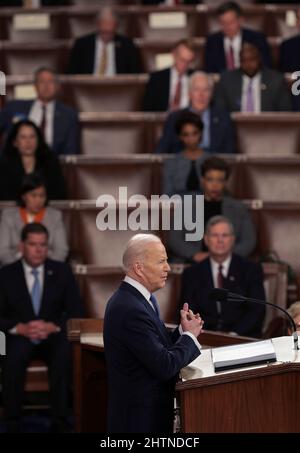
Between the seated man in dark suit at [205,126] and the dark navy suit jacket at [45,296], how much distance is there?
3.97 feet

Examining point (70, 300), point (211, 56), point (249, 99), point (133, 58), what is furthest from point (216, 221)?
point (133, 58)

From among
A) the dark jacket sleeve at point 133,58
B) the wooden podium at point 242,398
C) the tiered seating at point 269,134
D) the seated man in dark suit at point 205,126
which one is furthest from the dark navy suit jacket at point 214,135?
the wooden podium at point 242,398

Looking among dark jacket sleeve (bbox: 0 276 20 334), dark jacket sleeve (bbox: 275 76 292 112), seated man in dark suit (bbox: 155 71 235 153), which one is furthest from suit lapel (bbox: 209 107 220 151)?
dark jacket sleeve (bbox: 0 276 20 334)

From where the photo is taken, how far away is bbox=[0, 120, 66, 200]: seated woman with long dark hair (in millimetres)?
5172

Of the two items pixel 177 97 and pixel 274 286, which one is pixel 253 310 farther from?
pixel 177 97

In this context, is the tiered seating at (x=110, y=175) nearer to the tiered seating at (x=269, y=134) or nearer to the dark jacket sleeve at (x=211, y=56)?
the tiered seating at (x=269, y=134)

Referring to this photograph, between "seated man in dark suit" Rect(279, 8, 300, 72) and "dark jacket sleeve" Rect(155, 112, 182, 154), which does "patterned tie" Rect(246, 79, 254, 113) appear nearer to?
"seated man in dark suit" Rect(279, 8, 300, 72)

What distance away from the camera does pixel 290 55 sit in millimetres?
6148

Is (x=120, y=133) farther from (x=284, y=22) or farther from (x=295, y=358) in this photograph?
(x=295, y=358)

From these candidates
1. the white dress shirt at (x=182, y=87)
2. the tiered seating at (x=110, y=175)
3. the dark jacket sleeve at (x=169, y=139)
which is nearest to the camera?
the tiered seating at (x=110, y=175)

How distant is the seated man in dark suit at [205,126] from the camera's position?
17.8 ft

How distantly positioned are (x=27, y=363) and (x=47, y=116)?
1.78 meters

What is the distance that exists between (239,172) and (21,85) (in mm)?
1525
